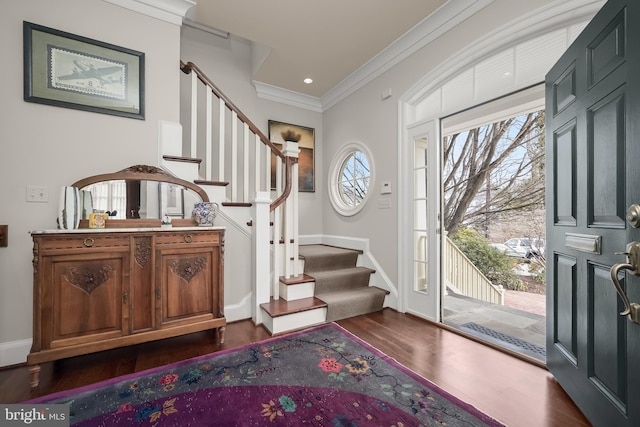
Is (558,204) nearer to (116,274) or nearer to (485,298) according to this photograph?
(116,274)

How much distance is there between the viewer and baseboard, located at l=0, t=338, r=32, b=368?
196 cm

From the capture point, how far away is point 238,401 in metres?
1.52

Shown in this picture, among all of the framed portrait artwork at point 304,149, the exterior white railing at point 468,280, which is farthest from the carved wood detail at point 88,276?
the exterior white railing at point 468,280

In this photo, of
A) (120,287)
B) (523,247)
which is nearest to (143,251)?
(120,287)

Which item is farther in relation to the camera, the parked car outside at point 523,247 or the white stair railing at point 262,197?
the parked car outside at point 523,247

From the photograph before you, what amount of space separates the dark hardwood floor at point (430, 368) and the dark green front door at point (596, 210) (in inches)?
6.3

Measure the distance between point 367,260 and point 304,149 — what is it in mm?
2163

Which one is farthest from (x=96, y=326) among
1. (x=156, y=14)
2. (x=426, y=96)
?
(x=426, y=96)

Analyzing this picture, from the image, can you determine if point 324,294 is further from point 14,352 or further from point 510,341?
point 14,352

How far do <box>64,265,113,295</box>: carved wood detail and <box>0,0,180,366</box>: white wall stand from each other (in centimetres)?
65

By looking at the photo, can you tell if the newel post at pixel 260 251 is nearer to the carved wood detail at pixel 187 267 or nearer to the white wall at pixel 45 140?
the carved wood detail at pixel 187 267

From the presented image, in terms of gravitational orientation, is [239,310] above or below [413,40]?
below

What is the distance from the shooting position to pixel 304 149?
14.9ft

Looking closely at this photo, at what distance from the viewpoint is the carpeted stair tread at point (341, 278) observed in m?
3.06
